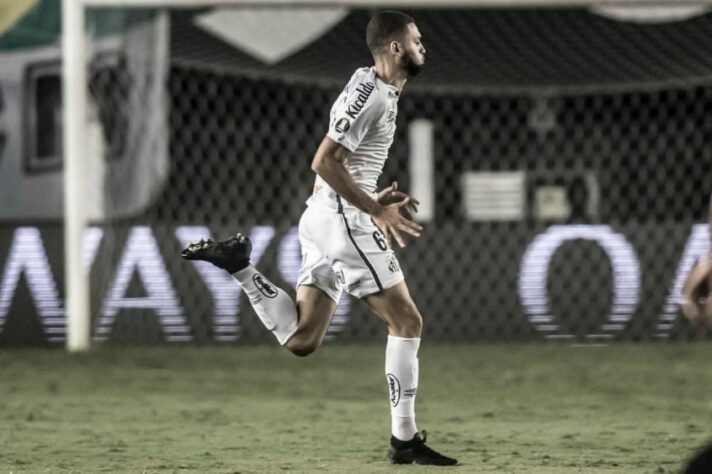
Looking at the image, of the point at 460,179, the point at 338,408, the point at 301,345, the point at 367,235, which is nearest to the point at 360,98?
the point at 367,235

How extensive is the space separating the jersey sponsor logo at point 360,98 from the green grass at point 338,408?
143 centimetres

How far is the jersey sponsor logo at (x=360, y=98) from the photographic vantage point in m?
6.05

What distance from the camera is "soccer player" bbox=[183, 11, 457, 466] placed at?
606 centimetres

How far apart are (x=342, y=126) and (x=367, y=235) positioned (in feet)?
1.59

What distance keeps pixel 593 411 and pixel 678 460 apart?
2059 mm

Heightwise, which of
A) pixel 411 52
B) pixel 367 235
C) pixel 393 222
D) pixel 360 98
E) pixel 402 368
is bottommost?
pixel 402 368

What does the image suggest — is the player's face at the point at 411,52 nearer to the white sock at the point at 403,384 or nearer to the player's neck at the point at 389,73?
the player's neck at the point at 389,73

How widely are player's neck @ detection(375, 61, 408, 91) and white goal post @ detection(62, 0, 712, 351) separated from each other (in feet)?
17.6

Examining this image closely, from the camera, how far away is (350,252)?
Result: 6.21m

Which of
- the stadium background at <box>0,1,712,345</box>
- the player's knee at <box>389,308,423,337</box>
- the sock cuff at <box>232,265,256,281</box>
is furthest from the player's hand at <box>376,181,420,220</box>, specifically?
the stadium background at <box>0,1,712,345</box>

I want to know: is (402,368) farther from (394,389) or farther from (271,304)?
(271,304)

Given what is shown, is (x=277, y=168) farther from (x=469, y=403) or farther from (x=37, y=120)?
(x=469, y=403)


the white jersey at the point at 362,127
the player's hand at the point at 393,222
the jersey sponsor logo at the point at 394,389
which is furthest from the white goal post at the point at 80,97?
the player's hand at the point at 393,222

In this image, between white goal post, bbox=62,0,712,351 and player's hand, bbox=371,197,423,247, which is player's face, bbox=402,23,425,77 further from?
white goal post, bbox=62,0,712,351
